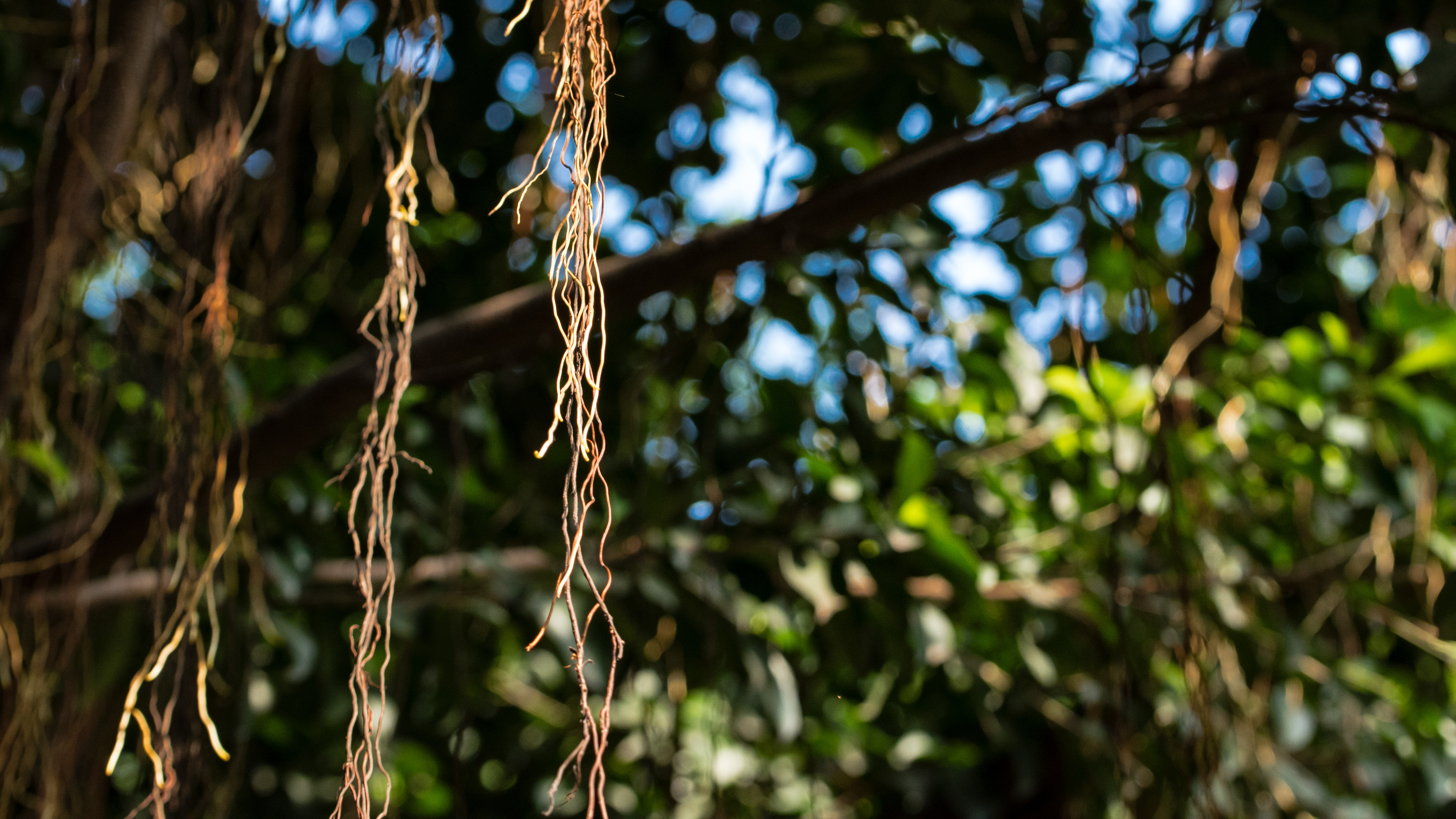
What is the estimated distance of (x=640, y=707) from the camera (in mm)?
883

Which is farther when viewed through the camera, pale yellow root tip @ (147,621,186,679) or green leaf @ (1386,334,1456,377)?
green leaf @ (1386,334,1456,377)

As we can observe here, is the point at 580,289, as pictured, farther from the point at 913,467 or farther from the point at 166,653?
the point at 913,467

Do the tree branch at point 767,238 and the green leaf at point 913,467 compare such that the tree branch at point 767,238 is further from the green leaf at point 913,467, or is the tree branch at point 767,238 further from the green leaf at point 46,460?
the green leaf at point 913,467

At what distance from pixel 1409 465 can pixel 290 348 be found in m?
1.03

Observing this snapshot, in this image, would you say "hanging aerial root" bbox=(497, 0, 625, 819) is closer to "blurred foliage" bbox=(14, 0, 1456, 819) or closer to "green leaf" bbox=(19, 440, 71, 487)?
"blurred foliage" bbox=(14, 0, 1456, 819)

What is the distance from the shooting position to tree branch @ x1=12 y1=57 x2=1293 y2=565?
1.81 ft

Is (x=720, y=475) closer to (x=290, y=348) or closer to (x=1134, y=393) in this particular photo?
(x=1134, y=393)

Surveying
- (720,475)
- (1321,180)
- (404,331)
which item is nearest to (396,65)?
(404,331)

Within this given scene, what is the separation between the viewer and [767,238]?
0.59 meters

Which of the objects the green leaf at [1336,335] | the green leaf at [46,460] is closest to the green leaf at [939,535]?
the green leaf at [1336,335]

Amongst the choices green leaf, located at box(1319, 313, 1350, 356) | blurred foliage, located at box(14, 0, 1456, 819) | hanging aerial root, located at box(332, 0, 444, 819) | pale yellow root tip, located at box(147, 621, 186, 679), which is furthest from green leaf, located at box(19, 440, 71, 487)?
green leaf, located at box(1319, 313, 1350, 356)

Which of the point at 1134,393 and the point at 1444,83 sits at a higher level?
the point at 1444,83

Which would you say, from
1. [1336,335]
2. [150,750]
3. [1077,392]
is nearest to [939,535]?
[1077,392]

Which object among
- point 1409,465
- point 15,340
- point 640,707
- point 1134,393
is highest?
point 15,340
